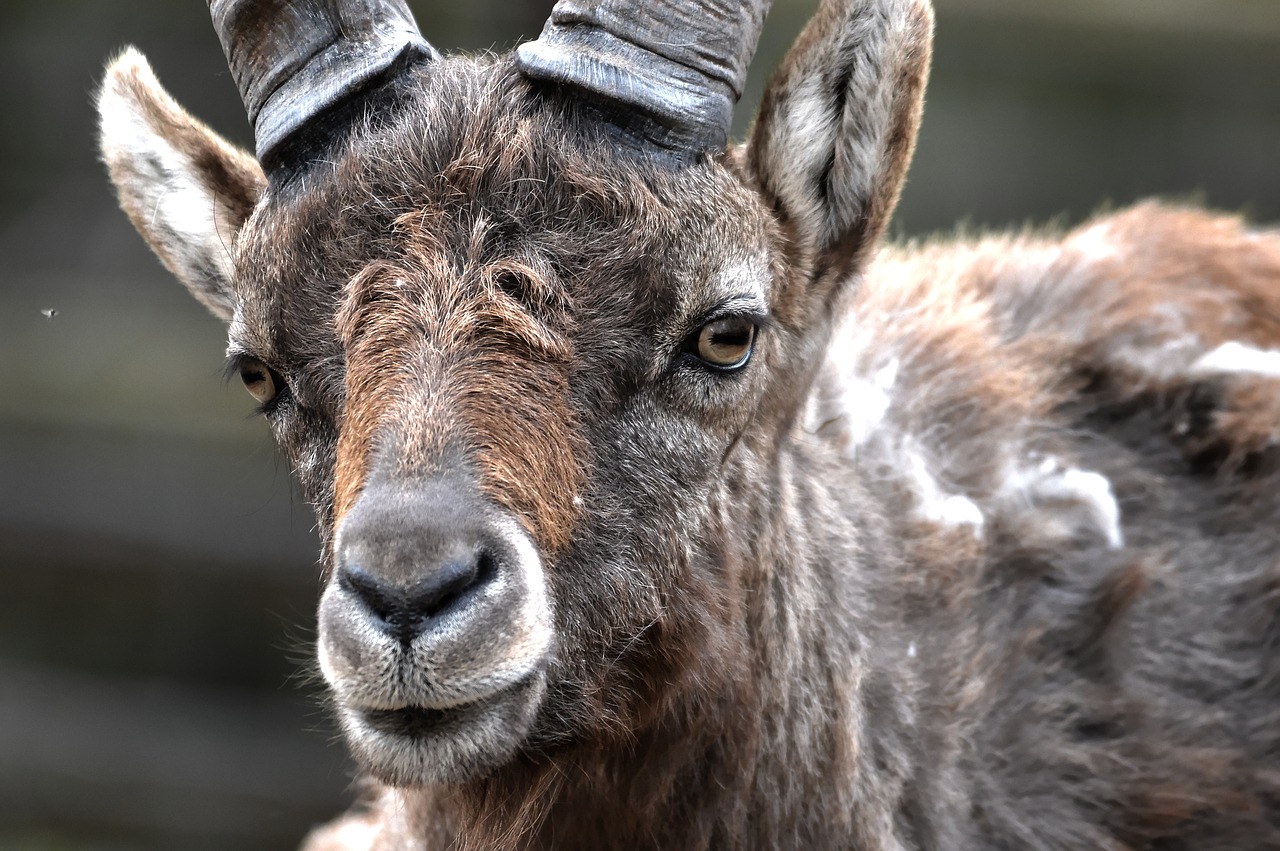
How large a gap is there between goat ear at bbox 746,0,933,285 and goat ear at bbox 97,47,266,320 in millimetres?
1929

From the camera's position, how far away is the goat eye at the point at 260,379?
14.3 ft

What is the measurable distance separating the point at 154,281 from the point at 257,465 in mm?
2184

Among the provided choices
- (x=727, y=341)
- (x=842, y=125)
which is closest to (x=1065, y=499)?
(x=842, y=125)

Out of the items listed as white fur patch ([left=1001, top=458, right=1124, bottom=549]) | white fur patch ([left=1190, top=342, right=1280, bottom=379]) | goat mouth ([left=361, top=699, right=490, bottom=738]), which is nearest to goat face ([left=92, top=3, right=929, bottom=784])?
→ goat mouth ([left=361, top=699, right=490, bottom=738])

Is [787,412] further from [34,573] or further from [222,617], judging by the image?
[34,573]

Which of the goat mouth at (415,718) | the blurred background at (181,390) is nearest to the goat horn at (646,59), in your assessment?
the goat mouth at (415,718)

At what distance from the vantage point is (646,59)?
4.21 meters

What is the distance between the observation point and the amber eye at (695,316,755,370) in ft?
13.6

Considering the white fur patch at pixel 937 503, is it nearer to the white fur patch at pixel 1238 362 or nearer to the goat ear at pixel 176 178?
the white fur patch at pixel 1238 362

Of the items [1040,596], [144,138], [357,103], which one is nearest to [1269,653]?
[1040,596]

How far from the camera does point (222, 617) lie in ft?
38.9

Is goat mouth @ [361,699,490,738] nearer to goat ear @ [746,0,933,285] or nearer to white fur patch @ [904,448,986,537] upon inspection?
goat ear @ [746,0,933,285]

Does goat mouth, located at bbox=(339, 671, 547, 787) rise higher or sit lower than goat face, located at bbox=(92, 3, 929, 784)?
lower

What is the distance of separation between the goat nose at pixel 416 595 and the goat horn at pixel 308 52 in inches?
64.6
